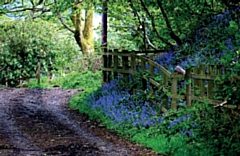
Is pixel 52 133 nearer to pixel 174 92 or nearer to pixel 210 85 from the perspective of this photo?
pixel 174 92

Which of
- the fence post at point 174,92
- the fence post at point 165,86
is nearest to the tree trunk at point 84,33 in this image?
the fence post at point 165,86

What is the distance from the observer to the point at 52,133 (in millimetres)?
9430

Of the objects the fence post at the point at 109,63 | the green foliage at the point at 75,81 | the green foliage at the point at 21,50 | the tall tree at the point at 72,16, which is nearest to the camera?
the fence post at the point at 109,63

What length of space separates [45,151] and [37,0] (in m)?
21.8

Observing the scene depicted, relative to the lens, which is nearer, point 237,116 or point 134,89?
point 237,116

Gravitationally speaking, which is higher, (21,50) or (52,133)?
(21,50)

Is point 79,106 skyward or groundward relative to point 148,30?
groundward

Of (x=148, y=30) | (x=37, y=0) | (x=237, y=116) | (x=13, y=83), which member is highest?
(x=37, y=0)

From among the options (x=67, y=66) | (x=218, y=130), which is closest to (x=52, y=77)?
(x=67, y=66)

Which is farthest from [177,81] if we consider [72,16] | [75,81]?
[72,16]

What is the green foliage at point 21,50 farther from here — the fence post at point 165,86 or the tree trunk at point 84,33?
the fence post at point 165,86

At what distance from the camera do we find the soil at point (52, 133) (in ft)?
25.4

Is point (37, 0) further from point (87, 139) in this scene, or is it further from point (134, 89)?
point (87, 139)

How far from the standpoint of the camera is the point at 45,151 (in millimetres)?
7789
